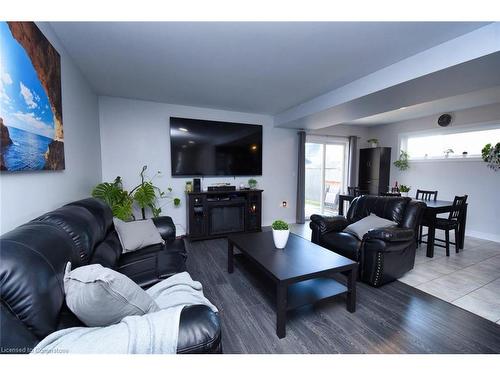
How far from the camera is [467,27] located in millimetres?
1775

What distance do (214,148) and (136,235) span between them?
233 cm

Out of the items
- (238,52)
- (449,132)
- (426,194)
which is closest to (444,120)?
(449,132)

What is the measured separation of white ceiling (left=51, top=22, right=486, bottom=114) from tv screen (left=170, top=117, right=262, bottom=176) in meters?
0.78

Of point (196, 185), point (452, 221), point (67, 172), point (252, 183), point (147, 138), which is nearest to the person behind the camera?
point (67, 172)

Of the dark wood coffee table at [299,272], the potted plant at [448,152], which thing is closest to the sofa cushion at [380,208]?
the dark wood coffee table at [299,272]

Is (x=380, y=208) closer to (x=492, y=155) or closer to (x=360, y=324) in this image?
(x=360, y=324)

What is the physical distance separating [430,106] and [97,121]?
5808 millimetres

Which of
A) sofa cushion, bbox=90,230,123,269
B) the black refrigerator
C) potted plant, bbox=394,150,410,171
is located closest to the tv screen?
sofa cushion, bbox=90,230,123,269

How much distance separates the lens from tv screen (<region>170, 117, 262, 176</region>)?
390 centimetres

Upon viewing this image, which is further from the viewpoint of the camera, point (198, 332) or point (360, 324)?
point (360, 324)

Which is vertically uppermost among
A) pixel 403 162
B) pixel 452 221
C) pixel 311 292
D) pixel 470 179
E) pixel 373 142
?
pixel 373 142

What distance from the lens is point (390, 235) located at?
2137 millimetres

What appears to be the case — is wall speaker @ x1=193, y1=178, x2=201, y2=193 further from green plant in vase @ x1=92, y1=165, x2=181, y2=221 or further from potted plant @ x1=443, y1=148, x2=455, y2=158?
potted plant @ x1=443, y1=148, x2=455, y2=158

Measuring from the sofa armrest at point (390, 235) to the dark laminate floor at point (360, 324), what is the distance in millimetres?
511
